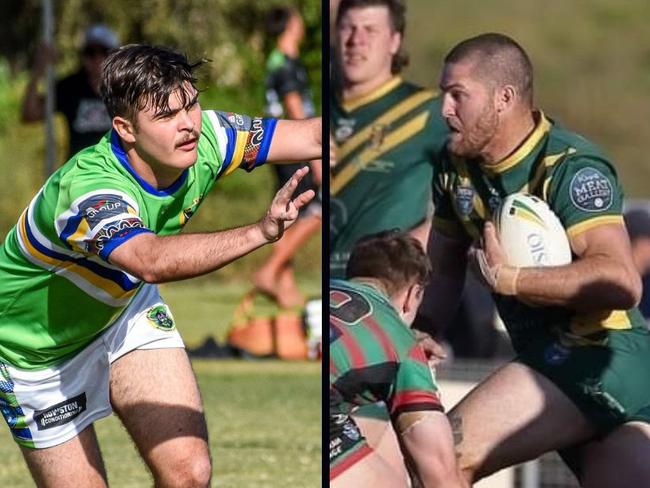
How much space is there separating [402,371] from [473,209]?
56cm

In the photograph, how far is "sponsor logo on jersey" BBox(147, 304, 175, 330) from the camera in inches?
215

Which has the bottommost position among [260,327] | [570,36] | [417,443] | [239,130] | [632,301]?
[570,36]

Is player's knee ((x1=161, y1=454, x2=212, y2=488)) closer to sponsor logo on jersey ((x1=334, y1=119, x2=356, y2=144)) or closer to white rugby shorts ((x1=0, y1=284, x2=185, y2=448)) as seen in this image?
white rugby shorts ((x1=0, y1=284, x2=185, y2=448))

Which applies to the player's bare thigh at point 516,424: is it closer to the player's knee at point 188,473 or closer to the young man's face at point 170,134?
the player's knee at point 188,473

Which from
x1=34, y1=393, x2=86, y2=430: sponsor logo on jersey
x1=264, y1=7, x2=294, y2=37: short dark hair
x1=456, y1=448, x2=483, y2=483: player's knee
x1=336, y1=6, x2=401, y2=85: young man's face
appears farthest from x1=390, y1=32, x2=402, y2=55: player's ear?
x1=264, y1=7, x2=294, y2=37: short dark hair

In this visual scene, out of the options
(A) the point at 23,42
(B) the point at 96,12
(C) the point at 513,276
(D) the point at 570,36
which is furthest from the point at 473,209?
(D) the point at 570,36

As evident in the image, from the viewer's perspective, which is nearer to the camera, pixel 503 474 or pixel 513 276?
pixel 513 276

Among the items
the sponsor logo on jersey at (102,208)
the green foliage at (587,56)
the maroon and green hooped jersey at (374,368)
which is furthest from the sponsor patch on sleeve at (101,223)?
the green foliage at (587,56)

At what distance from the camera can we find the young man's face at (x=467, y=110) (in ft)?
18.1

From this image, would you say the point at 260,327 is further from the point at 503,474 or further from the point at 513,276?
the point at 513,276

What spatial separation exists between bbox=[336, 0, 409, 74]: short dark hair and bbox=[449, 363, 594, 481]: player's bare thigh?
1214mm

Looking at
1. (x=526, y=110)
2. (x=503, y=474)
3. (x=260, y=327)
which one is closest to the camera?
(x=526, y=110)

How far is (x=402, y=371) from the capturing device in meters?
5.46

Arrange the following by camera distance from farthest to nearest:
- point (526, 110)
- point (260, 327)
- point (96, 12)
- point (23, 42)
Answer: point (23, 42) → point (96, 12) → point (260, 327) → point (526, 110)
